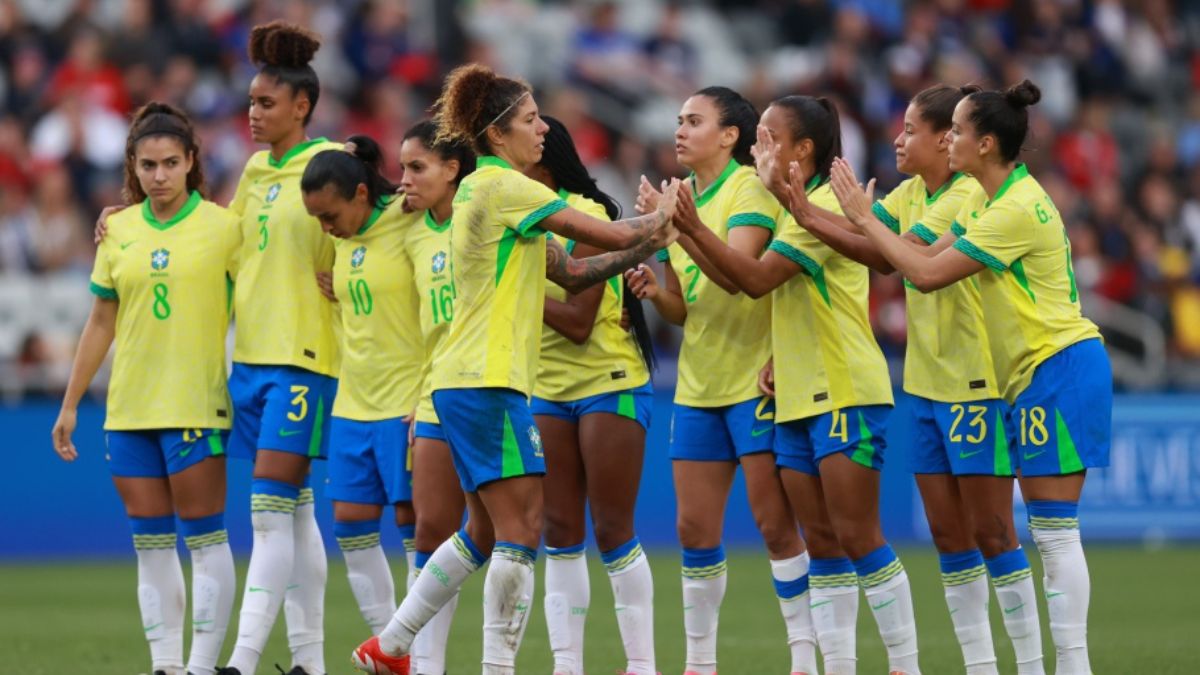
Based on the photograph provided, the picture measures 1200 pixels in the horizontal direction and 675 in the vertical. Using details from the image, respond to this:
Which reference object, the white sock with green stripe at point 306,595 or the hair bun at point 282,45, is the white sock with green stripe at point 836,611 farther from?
the hair bun at point 282,45

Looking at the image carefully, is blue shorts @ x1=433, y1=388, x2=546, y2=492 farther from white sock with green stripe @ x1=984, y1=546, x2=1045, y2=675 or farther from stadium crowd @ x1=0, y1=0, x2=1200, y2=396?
stadium crowd @ x1=0, y1=0, x2=1200, y2=396

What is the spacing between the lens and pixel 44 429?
1667cm

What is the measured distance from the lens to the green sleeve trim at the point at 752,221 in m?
8.94

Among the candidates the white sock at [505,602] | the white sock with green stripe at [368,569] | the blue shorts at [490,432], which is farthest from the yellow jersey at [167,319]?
the white sock at [505,602]

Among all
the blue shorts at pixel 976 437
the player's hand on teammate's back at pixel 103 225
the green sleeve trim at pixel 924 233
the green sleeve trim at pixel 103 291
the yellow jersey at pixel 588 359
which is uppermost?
the player's hand on teammate's back at pixel 103 225

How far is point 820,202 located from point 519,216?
1.60 metres

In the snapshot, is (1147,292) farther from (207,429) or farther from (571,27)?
(207,429)

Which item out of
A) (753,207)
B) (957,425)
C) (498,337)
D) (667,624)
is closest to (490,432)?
(498,337)

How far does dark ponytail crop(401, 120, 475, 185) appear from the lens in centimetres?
928

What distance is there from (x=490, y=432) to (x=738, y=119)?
215 cm

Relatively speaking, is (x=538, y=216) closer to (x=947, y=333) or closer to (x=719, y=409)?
(x=719, y=409)

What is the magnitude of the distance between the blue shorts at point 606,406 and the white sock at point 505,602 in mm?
1162

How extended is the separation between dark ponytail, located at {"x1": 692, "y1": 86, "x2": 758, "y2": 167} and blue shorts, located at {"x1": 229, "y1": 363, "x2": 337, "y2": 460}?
2385 mm

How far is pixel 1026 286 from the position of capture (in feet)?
27.6
